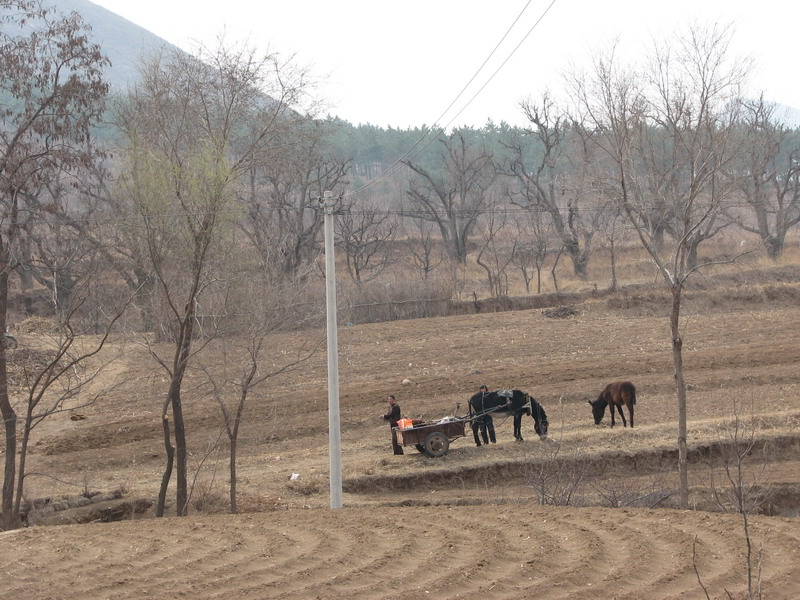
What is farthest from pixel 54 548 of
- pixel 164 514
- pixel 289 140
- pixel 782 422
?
pixel 782 422

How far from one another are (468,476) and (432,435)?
123 centimetres

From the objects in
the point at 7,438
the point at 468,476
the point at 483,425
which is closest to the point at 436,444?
the point at 468,476

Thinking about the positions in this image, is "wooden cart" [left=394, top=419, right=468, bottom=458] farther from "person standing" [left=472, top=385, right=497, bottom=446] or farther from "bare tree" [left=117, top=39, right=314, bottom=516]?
"bare tree" [left=117, top=39, right=314, bottom=516]

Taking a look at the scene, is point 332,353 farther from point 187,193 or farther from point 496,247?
point 496,247

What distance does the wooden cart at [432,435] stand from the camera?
1870 cm

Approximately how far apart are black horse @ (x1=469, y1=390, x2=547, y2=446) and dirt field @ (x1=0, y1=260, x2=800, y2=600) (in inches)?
25.6

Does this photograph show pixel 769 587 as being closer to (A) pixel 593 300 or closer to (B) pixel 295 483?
(B) pixel 295 483

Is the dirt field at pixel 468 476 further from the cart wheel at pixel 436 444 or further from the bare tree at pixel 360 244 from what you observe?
the bare tree at pixel 360 244

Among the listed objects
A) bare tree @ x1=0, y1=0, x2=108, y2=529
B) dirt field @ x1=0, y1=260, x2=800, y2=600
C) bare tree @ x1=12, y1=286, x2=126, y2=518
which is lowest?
dirt field @ x1=0, y1=260, x2=800, y2=600

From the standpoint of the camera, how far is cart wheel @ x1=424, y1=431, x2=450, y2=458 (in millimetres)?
18828

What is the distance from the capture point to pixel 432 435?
18.8 meters

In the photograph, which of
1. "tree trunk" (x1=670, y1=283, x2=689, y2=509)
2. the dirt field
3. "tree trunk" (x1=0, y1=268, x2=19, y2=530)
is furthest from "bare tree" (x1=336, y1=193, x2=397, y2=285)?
"tree trunk" (x1=670, y1=283, x2=689, y2=509)

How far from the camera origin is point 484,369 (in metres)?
28.4

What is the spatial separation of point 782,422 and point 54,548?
16.8 m
